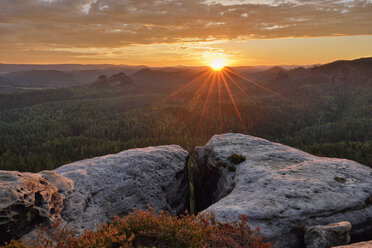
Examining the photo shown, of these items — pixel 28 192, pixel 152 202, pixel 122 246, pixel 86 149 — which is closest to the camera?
pixel 122 246

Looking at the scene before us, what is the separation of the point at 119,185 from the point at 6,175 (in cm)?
921

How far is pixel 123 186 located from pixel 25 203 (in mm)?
9260

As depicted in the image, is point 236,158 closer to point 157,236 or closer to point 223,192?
point 223,192

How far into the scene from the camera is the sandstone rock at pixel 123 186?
1805 cm

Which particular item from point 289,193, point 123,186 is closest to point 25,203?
point 123,186

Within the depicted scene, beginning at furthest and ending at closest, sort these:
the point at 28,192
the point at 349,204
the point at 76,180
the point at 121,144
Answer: the point at 121,144
the point at 76,180
the point at 349,204
the point at 28,192

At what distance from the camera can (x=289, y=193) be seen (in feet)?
55.2

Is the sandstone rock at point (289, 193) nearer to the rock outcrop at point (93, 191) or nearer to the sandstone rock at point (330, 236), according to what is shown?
the sandstone rock at point (330, 236)

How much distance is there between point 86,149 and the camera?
139875 millimetres

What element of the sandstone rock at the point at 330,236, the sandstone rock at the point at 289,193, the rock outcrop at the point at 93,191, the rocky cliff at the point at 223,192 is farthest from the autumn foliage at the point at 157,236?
the sandstone rock at the point at 330,236

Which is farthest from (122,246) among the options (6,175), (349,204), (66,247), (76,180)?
(349,204)

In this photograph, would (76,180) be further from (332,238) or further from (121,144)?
(121,144)

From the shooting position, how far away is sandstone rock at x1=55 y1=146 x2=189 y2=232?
18.0 metres

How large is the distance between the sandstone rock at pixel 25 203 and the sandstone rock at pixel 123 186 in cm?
137
